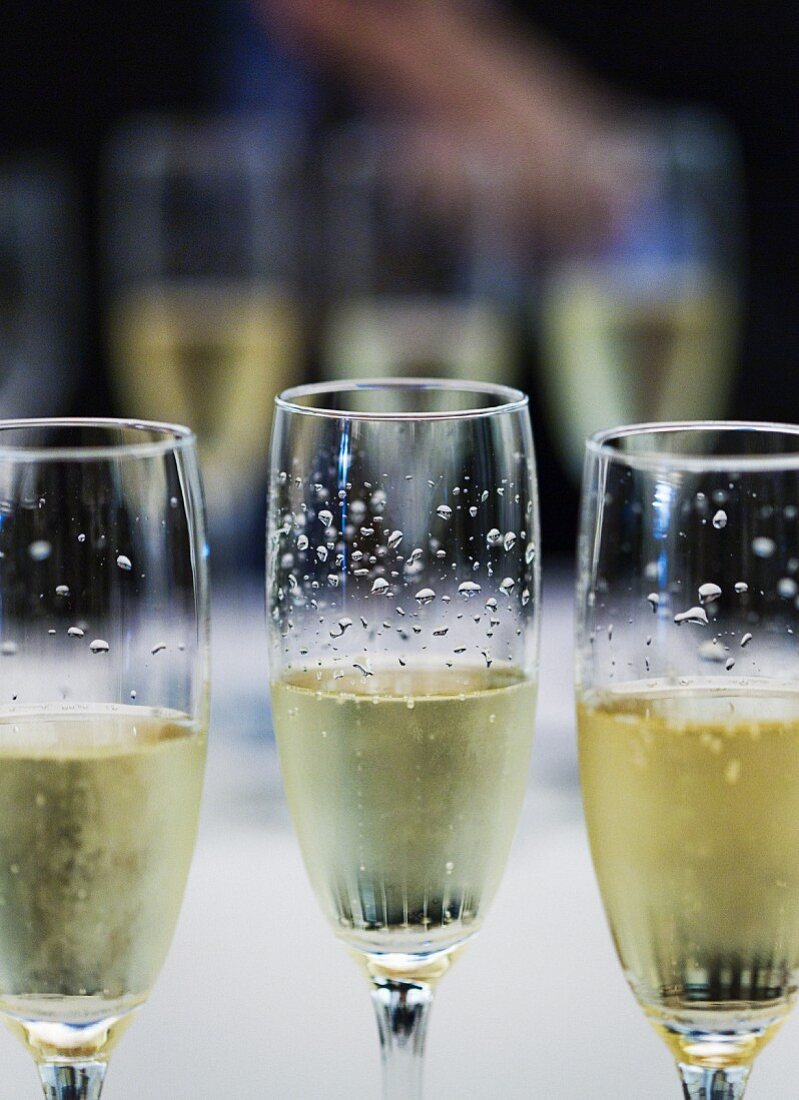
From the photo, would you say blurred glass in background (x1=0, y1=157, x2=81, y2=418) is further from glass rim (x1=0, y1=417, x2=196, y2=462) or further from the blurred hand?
glass rim (x1=0, y1=417, x2=196, y2=462)

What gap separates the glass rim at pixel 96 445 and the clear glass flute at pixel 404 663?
52 mm

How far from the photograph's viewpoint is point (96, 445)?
22.0 inches

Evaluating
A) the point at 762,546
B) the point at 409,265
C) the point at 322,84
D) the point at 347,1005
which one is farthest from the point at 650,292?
the point at 322,84

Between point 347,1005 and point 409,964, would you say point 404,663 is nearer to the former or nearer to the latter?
point 409,964

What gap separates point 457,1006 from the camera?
0.74 metres

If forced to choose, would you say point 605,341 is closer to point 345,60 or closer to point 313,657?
point 313,657

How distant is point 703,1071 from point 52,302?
1.33m

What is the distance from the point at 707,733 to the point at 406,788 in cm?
11

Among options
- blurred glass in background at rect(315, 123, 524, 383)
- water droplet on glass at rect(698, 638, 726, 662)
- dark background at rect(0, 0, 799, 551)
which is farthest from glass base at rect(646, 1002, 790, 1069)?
dark background at rect(0, 0, 799, 551)

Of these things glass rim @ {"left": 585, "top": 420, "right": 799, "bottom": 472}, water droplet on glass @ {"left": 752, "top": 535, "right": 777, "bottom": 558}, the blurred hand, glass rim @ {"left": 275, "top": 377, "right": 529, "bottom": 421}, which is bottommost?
Result: water droplet on glass @ {"left": 752, "top": 535, "right": 777, "bottom": 558}

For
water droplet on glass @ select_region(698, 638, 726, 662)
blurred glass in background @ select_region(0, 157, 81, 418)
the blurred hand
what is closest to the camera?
water droplet on glass @ select_region(698, 638, 726, 662)

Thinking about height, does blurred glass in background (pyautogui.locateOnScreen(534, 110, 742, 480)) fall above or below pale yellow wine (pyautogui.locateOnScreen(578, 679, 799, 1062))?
above

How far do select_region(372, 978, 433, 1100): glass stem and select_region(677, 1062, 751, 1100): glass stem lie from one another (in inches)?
3.9

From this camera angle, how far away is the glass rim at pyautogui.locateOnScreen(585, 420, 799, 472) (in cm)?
52
